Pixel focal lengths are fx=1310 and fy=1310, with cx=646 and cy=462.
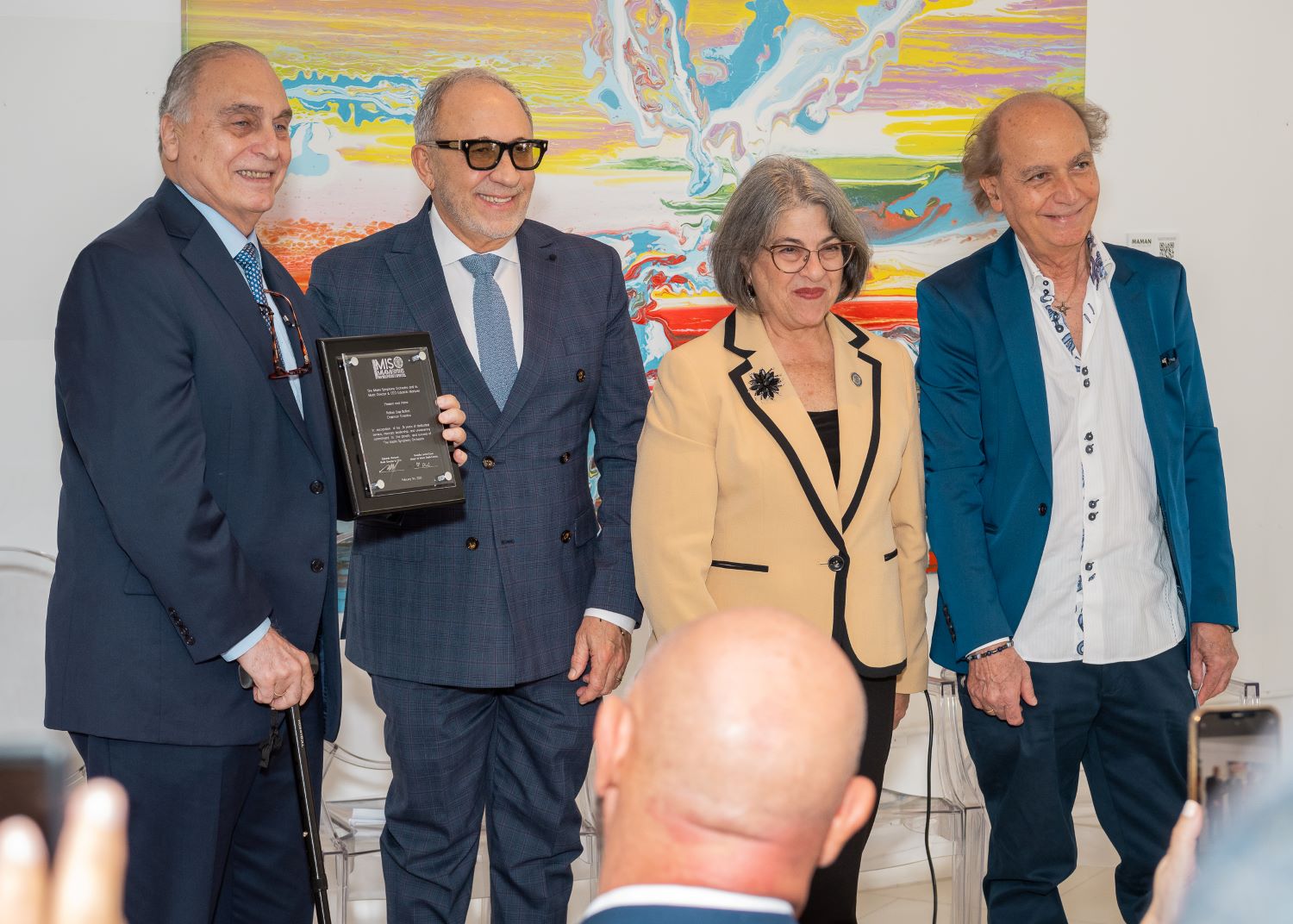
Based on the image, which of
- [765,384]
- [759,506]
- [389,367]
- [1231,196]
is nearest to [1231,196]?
[1231,196]

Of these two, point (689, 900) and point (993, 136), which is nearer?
point (689, 900)

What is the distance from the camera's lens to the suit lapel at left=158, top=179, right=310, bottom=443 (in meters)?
2.31

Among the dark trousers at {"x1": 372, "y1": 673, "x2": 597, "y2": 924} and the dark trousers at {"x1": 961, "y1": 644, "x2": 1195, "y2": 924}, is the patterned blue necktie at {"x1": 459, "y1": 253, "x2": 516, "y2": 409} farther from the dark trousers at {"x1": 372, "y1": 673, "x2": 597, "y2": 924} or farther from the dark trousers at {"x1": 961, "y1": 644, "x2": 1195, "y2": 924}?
the dark trousers at {"x1": 961, "y1": 644, "x2": 1195, "y2": 924}

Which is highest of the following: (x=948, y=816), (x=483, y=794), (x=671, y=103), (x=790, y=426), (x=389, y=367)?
(x=671, y=103)

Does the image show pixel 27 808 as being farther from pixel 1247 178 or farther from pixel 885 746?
pixel 1247 178

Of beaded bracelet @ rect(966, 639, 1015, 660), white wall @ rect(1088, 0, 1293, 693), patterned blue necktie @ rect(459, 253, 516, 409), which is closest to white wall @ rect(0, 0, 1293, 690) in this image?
white wall @ rect(1088, 0, 1293, 693)

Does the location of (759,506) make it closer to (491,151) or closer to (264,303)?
(491,151)

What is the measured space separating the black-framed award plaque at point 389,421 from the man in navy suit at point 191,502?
0.06 metres

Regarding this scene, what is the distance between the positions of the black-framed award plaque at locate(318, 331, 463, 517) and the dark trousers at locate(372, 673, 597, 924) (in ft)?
1.57

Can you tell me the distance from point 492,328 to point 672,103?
4.68 feet

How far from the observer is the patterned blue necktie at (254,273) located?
2416mm

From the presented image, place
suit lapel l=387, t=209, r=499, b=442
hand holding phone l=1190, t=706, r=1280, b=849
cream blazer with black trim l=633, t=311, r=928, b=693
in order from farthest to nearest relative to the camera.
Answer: suit lapel l=387, t=209, r=499, b=442 → cream blazer with black trim l=633, t=311, r=928, b=693 → hand holding phone l=1190, t=706, r=1280, b=849

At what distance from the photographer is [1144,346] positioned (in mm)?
2779

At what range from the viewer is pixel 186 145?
7.80 feet
